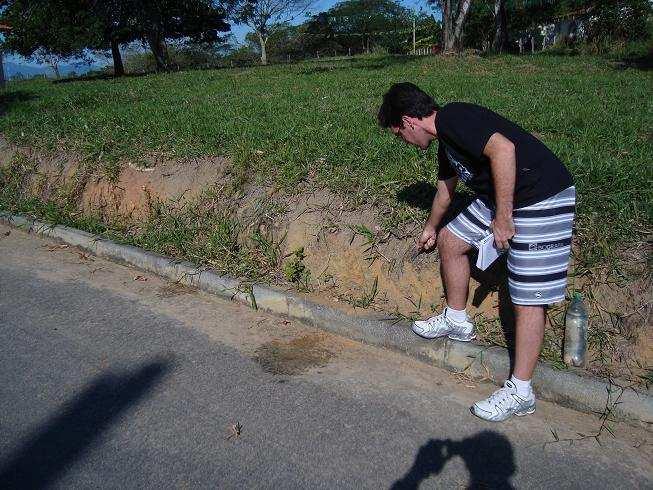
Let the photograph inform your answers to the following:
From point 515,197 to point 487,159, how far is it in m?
0.24

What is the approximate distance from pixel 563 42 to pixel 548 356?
23.7m

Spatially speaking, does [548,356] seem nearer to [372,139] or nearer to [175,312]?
[175,312]

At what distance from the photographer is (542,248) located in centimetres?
298

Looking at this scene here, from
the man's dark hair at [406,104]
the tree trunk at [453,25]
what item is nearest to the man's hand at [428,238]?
the man's dark hair at [406,104]

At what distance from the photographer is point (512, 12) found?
100 feet

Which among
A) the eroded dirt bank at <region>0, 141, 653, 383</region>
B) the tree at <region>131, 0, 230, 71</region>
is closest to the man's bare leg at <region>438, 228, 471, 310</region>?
the eroded dirt bank at <region>0, 141, 653, 383</region>

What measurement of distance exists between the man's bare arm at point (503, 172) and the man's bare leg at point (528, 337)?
1.46 feet

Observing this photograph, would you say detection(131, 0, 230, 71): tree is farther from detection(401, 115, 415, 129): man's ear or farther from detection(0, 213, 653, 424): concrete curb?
detection(401, 115, 415, 129): man's ear

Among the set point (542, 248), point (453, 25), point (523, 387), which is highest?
point (453, 25)

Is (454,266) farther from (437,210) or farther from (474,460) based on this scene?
(474,460)

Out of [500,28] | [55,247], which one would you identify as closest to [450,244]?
[55,247]

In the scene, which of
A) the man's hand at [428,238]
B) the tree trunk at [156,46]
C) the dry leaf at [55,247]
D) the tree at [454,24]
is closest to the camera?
the man's hand at [428,238]

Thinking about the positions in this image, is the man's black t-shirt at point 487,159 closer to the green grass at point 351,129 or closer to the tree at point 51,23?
the green grass at point 351,129

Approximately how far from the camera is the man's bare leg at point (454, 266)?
3.45 meters
